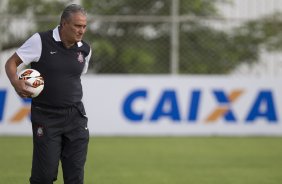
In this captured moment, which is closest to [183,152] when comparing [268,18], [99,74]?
[99,74]

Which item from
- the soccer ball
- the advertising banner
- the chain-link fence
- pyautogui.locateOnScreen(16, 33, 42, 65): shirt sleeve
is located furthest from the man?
the chain-link fence

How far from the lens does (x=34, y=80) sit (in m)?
6.88

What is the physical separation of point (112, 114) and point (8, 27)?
299 cm

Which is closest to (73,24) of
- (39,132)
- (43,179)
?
(39,132)

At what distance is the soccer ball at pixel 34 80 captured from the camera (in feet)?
22.5

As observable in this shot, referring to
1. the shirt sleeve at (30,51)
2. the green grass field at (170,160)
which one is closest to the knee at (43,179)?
the shirt sleeve at (30,51)

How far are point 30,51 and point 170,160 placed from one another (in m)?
5.59

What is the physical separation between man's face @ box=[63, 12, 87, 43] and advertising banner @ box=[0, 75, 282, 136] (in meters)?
8.94

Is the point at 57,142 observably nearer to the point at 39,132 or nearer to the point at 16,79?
the point at 39,132

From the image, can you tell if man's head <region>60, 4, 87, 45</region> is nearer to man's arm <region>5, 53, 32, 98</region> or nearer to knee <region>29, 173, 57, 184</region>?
man's arm <region>5, 53, 32, 98</region>

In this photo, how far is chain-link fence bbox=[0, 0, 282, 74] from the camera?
16438mm

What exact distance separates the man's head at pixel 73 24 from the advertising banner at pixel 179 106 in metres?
8.90

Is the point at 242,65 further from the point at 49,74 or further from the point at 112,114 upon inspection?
the point at 49,74

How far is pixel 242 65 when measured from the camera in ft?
55.7
